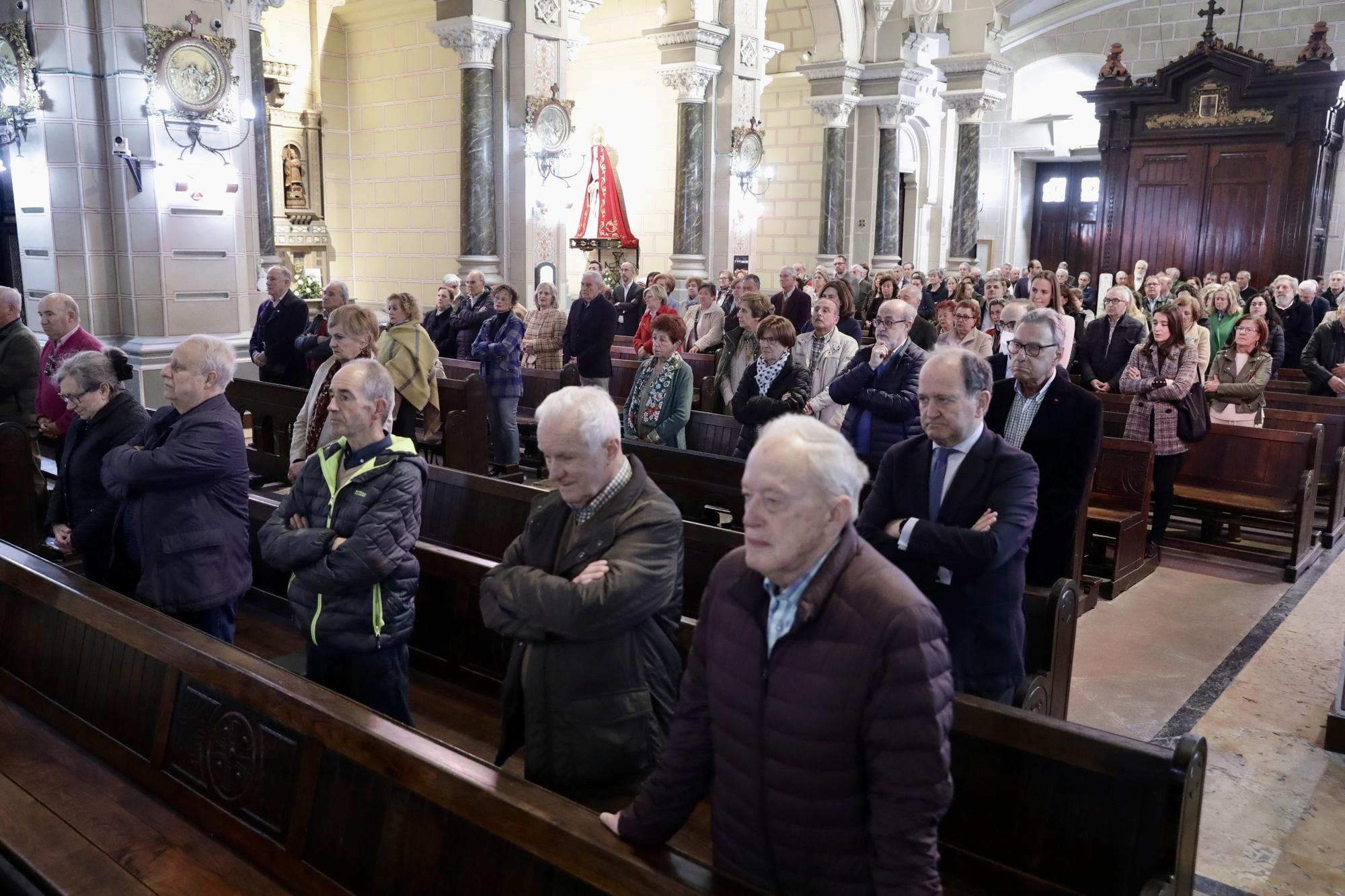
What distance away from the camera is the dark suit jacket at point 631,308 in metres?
12.5

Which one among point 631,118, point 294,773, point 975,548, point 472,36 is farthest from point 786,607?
point 631,118

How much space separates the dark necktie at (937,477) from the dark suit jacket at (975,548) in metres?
0.01

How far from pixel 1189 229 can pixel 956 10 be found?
230 inches

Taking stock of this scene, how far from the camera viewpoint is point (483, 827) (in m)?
2.03

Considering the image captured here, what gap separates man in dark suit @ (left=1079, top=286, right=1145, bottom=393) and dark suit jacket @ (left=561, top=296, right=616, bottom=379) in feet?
12.0

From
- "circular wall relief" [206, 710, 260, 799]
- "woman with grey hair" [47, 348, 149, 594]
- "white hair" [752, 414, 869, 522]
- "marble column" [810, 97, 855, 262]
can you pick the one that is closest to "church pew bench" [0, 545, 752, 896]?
"circular wall relief" [206, 710, 260, 799]

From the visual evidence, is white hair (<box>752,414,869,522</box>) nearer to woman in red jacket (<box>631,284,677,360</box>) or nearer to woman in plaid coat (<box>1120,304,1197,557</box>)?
woman in plaid coat (<box>1120,304,1197,557</box>)

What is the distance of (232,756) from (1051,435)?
107 inches

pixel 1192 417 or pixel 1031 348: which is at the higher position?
pixel 1031 348

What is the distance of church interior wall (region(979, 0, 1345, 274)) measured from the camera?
17.7 meters

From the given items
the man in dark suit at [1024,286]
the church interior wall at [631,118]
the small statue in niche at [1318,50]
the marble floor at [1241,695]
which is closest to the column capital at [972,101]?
the man in dark suit at [1024,286]

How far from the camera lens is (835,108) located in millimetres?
16656

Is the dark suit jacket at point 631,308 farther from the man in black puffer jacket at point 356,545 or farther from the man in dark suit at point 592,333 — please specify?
the man in black puffer jacket at point 356,545

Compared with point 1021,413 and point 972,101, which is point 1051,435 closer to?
point 1021,413
